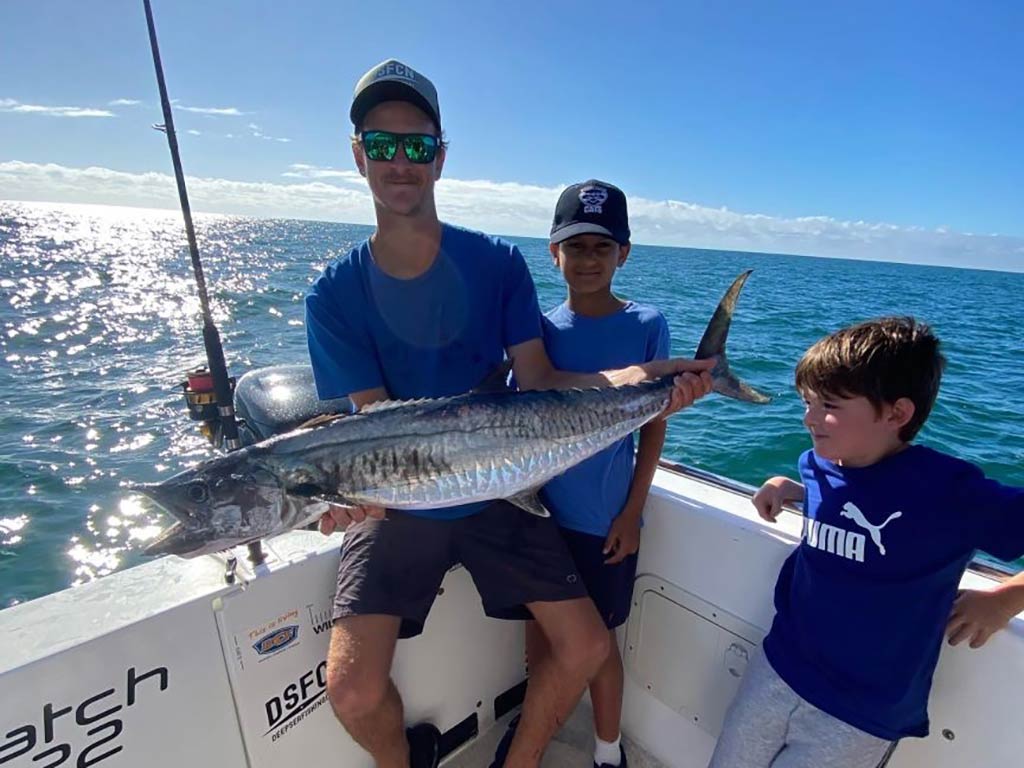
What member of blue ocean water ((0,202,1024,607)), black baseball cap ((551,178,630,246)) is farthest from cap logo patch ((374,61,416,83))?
blue ocean water ((0,202,1024,607))

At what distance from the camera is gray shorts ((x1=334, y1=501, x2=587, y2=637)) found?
2.04 metres

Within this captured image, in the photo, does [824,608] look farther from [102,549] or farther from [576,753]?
[102,549]

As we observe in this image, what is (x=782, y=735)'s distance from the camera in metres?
1.75

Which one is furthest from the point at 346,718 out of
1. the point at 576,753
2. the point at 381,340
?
the point at 381,340

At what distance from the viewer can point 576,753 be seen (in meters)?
2.55

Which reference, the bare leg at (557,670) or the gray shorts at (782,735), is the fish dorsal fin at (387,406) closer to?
the bare leg at (557,670)

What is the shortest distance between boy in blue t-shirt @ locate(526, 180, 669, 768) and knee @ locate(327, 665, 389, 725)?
0.89 meters

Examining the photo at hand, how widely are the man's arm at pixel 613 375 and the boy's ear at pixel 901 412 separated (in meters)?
0.63

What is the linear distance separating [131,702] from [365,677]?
26.1 inches

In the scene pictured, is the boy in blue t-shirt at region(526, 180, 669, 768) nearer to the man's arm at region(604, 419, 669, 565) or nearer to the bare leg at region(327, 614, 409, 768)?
the man's arm at region(604, 419, 669, 565)

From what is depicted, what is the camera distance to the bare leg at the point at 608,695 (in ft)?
7.73

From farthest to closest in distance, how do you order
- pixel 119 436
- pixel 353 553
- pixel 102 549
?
pixel 119 436 → pixel 102 549 → pixel 353 553

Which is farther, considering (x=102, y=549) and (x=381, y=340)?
(x=102, y=549)

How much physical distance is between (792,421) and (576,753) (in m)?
6.23
